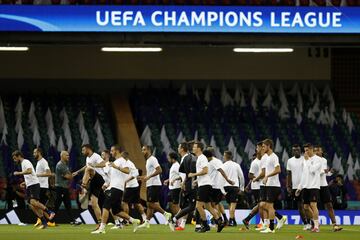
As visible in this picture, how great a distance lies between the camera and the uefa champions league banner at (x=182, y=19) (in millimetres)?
33625

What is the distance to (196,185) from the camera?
1157 inches

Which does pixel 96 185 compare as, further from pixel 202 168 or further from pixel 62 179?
pixel 202 168

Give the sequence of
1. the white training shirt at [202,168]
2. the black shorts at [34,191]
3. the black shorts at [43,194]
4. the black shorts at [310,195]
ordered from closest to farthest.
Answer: the white training shirt at [202,168]
the black shorts at [310,195]
the black shorts at [34,191]
the black shorts at [43,194]

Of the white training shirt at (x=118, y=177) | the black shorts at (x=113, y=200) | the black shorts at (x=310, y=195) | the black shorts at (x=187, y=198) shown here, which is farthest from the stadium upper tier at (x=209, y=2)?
the black shorts at (x=113, y=200)

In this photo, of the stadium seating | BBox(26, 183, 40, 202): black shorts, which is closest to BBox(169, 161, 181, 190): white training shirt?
BBox(26, 183, 40, 202): black shorts

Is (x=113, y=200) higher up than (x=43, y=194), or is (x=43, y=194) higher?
(x=43, y=194)

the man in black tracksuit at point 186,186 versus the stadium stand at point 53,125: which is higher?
the stadium stand at point 53,125

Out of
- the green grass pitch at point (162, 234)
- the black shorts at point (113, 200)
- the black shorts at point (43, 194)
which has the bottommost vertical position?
the green grass pitch at point (162, 234)

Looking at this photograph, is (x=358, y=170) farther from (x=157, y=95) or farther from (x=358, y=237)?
(x=358, y=237)

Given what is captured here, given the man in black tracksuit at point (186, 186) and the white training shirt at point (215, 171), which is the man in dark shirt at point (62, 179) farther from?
the white training shirt at point (215, 171)

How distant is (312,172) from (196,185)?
314 cm

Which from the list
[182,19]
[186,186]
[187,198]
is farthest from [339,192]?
[186,186]

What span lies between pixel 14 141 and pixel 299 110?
11.6 meters

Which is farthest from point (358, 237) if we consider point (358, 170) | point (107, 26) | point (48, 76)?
point (48, 76)
